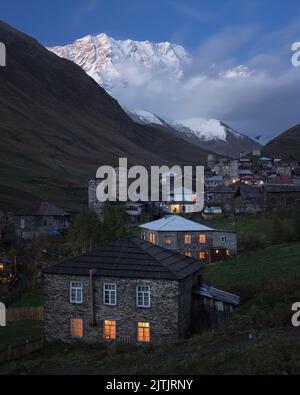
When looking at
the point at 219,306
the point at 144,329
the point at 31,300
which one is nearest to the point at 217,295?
the point at 219,306

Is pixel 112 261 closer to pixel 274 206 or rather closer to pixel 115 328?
pixel 115 328

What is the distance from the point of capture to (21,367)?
2220 cm

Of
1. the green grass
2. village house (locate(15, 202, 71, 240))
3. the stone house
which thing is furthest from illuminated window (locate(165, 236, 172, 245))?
village house (locate(15, 202, 71, 240))

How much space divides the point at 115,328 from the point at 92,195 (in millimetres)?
72554

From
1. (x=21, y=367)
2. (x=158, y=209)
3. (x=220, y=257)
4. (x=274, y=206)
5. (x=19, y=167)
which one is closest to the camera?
(x=21, y=367)

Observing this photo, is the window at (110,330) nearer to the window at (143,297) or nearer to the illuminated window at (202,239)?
the window at (143,297)

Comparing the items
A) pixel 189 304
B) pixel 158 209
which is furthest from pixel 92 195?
pixel 189 304

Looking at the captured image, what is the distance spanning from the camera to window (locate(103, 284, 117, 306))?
1077 inches

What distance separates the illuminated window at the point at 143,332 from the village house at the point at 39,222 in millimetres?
55854

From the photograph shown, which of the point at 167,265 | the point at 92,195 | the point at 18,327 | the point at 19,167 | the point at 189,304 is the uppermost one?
the point at 19,167

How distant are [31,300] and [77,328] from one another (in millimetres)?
16316

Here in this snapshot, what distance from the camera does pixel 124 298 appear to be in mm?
27094

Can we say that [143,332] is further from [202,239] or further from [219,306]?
[202,239]

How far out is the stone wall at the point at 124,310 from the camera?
86.6 feet
